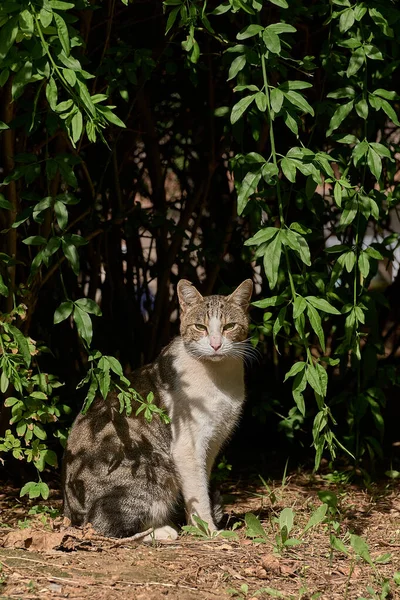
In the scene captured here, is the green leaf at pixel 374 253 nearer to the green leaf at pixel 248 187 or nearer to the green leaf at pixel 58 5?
the green leaf at pixel 248 187

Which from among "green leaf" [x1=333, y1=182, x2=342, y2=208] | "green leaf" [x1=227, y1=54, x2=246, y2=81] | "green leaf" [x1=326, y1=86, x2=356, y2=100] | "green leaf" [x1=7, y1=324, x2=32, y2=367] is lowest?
"green leaf" [x1=7, y1=324, x2=32, y2=367]

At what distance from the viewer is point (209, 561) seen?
4.08 meters

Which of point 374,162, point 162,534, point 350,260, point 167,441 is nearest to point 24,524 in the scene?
point 162,534

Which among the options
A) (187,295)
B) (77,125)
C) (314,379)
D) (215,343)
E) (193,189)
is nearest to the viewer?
(77,125)

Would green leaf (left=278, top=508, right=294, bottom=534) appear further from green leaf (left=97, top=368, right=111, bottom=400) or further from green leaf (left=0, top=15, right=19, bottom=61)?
green leaf (left=0, top=15, right=19, bottom=61)

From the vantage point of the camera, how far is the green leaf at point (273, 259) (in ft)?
12.3

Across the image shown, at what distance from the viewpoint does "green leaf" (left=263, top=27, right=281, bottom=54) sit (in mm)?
3676

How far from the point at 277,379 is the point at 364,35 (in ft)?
8.87

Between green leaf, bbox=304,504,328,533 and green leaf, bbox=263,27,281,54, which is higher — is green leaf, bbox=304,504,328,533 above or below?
below

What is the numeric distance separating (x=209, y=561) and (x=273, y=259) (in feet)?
4.63

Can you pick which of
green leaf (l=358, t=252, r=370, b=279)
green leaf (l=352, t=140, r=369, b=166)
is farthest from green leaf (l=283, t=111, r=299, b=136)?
green leaf (l=358, t=252, r=370, b=279)

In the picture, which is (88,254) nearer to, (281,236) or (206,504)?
(206,504)

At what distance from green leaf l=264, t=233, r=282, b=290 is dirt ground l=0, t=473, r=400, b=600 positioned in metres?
1.26

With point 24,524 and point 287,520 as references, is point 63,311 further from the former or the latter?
point 287,520
